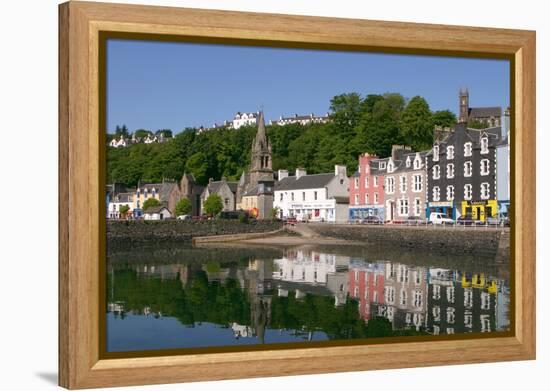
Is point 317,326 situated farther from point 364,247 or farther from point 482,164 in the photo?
point 482,164

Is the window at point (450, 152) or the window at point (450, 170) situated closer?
the window at point (450, 152)

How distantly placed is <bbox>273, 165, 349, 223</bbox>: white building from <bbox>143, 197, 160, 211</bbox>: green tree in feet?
4.67

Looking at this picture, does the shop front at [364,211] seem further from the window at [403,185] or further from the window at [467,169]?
the window at [467,169]

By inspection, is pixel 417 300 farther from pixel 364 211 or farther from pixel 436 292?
pixel 364 211

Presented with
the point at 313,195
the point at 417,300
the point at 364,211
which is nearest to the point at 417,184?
the point at 364,211

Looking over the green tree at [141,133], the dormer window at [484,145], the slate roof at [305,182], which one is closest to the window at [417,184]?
the dormer window at [484,145]

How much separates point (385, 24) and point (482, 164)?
7.76 ft

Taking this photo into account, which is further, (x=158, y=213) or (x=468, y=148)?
(x=468, y=148)

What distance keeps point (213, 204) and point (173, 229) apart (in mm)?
606

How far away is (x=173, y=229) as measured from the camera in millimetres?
9750

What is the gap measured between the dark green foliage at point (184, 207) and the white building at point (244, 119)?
94 centimetres

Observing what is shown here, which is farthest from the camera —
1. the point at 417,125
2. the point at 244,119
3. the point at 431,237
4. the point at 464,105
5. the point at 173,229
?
the point at 431,237

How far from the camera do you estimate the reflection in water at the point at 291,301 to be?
8.98 m

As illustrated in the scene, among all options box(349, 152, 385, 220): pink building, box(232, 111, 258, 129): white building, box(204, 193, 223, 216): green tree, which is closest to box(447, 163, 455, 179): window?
box(349, 152, 385, 220): pink building
